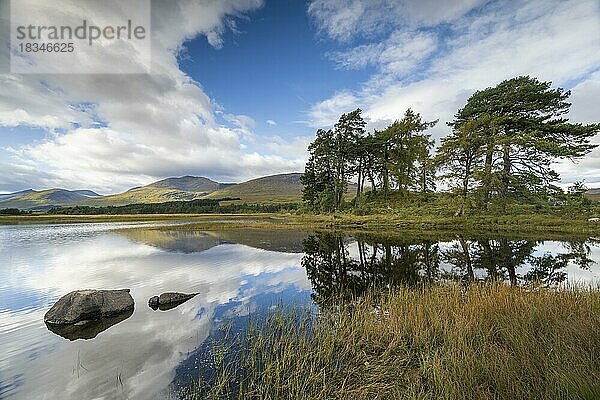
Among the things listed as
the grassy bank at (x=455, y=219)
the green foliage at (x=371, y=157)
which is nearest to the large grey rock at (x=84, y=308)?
the grassy bank at (x=455, y=219)

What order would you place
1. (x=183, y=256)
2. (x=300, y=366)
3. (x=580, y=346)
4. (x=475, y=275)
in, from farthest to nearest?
(x=183, y=256)
(x=475, y=275)
(x=300, y=366)
(x=580, y=346)

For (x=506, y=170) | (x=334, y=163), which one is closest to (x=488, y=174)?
(x=506, y=170)

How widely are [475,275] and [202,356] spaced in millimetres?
12806

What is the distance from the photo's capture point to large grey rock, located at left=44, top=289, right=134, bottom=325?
964 centimetres

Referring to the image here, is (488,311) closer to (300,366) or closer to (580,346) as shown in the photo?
(580,346)

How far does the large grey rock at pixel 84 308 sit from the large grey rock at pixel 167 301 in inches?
35.6

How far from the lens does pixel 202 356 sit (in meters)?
6.93

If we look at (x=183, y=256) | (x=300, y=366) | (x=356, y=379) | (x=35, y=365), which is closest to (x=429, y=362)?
(x=356, y=379)

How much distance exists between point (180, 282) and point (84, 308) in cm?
535

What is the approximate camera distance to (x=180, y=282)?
15023 mm

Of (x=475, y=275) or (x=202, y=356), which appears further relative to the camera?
(x=475, y=275)

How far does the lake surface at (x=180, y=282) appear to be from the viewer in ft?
21.3

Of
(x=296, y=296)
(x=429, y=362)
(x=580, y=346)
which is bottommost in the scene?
(x=296, y=296)

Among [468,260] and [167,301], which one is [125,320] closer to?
[167,301]
